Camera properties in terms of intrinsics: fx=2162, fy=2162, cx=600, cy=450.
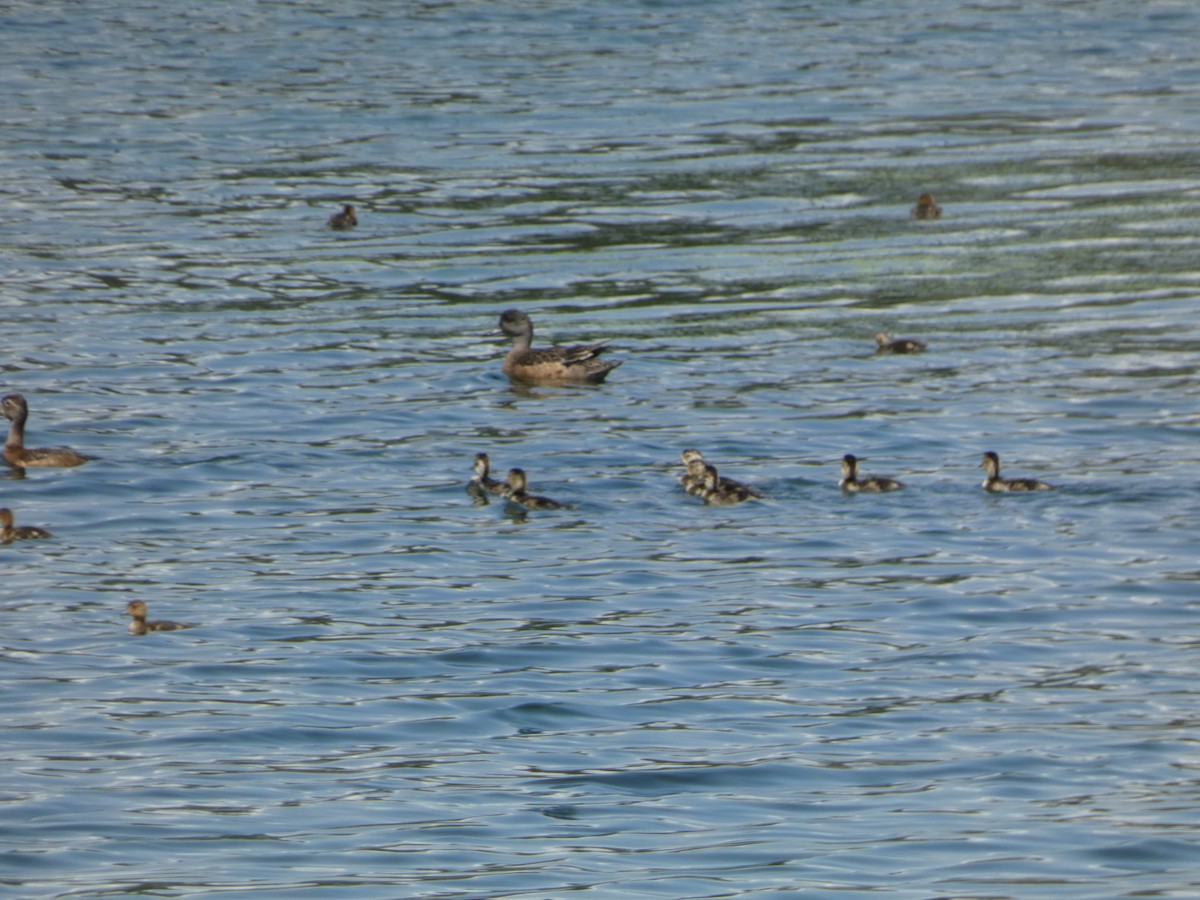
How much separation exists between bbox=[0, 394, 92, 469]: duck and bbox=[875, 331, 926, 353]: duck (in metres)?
7.53

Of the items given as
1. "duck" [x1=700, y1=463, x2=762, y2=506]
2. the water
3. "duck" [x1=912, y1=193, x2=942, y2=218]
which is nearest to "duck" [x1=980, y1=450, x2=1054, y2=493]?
the water

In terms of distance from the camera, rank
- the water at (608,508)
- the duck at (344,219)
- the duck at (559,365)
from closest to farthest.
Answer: the water at (608,508), the duck at (559,365), the duck at (344,219)

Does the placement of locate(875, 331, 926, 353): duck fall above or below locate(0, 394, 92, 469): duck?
above

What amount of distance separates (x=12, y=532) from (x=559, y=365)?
636cm

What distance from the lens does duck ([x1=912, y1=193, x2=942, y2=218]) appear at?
2655cm

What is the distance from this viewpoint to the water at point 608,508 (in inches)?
405

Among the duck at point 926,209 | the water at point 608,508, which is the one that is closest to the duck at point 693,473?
the water at point 608,508

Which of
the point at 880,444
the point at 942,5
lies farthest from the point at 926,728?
the point at 942,5

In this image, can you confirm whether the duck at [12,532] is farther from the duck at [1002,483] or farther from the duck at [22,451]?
the duck at [1002,483]

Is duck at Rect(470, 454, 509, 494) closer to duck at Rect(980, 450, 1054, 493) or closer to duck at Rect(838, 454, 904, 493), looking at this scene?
duck at Rect(838, 454, 904, 493)

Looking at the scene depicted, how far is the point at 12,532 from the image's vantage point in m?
15.2

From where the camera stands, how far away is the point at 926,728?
451 inches

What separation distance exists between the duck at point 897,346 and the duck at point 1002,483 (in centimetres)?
456

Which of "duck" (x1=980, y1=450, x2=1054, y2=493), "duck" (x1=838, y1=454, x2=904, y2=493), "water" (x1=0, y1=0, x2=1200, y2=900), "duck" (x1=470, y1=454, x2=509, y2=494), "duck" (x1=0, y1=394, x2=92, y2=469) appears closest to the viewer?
"water" (x1=0, y1=0, x2=1200, y2=900)
